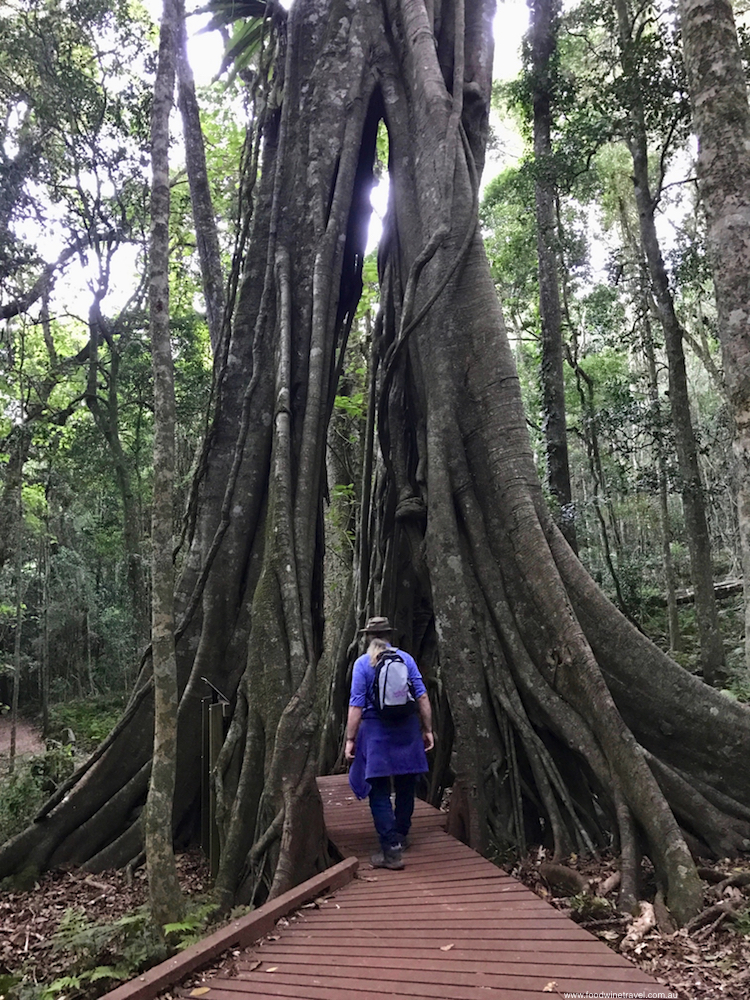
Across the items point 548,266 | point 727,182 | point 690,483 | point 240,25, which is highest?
point 240,25

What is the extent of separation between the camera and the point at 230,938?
3062 millimetres

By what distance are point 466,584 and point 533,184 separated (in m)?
8.54

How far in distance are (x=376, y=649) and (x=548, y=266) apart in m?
7.85

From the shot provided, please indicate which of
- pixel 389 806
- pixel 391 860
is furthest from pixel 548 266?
pixel 391 860

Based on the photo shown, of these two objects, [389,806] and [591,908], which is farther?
[389,806]

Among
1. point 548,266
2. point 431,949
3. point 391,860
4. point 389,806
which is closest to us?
point 431,949

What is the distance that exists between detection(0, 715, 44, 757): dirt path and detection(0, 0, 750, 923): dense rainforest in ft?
12.6

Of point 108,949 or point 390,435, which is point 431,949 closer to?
point 108,949

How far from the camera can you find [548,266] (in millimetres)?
10555

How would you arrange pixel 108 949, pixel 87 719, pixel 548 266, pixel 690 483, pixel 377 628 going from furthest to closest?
pixel 87 719 → pixel 548 266 → pixel 690 483 → pixel 377 628 → pixel 108 949

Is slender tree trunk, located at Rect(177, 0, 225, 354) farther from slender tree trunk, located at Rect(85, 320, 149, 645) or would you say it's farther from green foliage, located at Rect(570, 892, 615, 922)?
green foliage, located at Rect(570, 892, 615, 922)

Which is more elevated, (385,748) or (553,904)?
(385,748)

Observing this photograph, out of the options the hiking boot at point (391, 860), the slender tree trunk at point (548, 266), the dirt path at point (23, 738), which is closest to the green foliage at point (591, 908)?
the hiking boot at point (391, 860)

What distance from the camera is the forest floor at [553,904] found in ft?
9.46
